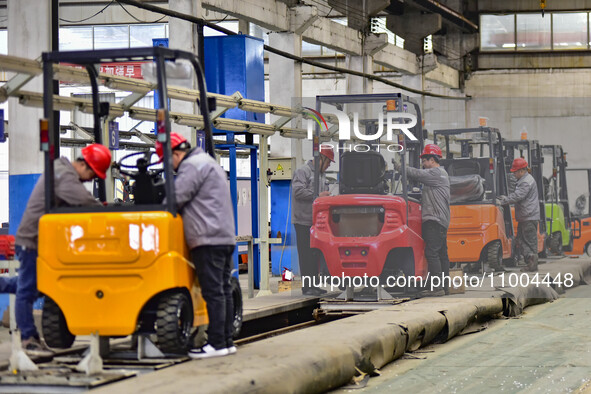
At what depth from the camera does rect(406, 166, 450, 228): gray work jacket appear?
14.2 metres

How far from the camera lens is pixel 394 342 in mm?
9914

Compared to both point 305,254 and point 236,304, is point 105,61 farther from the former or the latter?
point 305,254

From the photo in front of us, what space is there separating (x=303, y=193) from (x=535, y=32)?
2154 centimetres

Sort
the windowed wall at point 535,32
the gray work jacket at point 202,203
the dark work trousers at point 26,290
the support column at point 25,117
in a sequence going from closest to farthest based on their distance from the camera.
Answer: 1. the gray work jacket at point 202,203
2. the dark work trousers at point 26,290
3. the support column at point 25,117
4. the windowed wall at point 535,32

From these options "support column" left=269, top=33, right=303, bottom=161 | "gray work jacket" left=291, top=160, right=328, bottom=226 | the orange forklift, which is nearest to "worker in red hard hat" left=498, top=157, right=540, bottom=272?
the orange forklift

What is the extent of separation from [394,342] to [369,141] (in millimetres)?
5444

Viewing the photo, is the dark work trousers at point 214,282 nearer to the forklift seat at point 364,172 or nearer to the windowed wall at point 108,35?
the forklift seat at point 364,172

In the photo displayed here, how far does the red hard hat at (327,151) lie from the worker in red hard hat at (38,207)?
6146 mm

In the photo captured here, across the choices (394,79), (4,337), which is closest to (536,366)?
(4,337)

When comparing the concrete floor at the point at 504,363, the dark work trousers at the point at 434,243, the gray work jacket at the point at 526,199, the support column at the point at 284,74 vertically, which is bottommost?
the concrete floor at the point at 504,363

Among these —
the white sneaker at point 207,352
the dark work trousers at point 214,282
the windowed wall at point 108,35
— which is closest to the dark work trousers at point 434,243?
the dark work trousers at point 214,282

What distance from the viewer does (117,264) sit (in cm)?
757

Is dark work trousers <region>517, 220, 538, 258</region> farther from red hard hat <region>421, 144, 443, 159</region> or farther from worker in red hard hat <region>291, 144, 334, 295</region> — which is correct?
worker in red hard hat <region>291, 144, 334, 295</region>

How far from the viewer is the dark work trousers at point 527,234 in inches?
751
